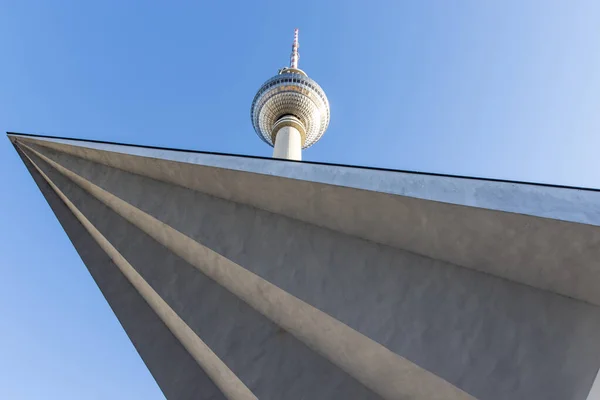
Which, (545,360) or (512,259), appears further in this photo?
(512,259)

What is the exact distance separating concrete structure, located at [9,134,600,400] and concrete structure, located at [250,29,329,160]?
28.8m

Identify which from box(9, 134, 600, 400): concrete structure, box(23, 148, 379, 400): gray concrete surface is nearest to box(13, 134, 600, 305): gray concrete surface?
box(9, 134, 600, 400): concrete structure

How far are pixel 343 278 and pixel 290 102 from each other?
3445 cm

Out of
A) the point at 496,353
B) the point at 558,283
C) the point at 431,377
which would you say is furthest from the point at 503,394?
the point at 558,283

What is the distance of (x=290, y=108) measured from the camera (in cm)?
3916

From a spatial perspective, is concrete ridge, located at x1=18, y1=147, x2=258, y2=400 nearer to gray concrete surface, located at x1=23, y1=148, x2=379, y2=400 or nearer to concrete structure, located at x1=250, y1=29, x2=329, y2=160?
gray concrete surface, located at x1=23, y1=148, x2=379, y2=400

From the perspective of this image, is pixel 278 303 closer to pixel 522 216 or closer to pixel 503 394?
pixel 503 394

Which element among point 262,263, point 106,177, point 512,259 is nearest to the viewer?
point 512,259

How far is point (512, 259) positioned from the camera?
204 inches

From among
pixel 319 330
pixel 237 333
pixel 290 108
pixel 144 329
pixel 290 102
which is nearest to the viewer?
pixel 319 330

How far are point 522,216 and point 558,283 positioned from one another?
101 centimetres

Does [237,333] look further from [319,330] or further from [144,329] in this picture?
[144,329]

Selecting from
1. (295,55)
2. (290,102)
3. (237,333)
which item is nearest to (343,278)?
(237,333)

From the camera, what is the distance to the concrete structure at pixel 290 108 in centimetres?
3856
